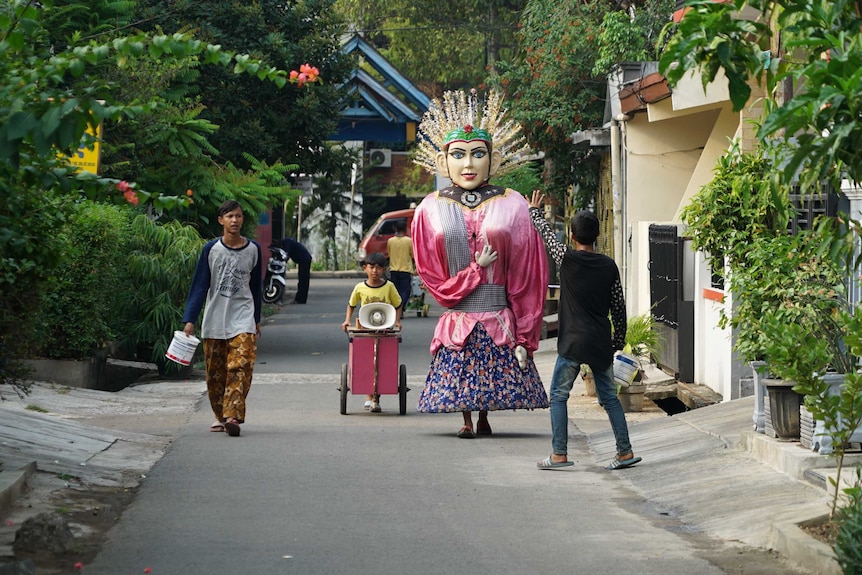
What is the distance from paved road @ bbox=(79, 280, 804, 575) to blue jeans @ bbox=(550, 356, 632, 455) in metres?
0.25

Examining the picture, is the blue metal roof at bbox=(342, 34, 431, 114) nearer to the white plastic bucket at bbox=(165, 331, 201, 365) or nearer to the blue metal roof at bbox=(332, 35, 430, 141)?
the blue metal roof at bbox=(332, 35, 430, 141)

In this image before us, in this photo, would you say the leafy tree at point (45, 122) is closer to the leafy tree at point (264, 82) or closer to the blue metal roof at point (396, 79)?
the leafy tree at point (264, 82)

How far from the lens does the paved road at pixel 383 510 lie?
6965mm

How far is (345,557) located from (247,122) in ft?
52.1

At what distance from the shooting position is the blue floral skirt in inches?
454

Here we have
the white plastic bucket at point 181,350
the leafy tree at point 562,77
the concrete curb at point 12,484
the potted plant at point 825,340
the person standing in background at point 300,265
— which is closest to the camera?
the potted plant at point 825,340

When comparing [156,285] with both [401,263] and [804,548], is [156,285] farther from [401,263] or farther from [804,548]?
[804,548]

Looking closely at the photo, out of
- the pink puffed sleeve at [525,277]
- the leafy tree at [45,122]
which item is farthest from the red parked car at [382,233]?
the leafy tree at [45,122]

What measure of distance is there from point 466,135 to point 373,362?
2373mm

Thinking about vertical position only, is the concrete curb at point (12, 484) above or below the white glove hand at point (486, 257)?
below

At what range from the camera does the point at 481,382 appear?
11539 millimetres

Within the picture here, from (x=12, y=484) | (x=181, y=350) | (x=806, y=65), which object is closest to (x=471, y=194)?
(x=181, y=350)

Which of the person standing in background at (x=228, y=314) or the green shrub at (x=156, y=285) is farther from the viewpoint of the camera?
the green shrub at (x=156, y=285)

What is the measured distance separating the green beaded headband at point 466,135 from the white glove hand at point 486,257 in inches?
42.1
